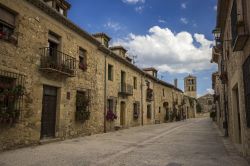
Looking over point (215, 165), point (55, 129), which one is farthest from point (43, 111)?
point (215, 165)

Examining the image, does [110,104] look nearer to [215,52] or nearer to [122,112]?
[122,112]

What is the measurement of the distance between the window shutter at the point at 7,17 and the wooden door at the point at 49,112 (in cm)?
296

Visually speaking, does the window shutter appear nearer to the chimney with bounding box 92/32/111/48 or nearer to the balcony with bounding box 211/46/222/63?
the chimney with bounding box 92/32/111/48

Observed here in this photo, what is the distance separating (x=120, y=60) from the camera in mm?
17984

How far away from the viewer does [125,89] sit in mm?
18703

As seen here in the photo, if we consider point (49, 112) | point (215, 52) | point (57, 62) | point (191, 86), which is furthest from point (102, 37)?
point (191, 86)

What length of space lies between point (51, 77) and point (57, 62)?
2.30 feet

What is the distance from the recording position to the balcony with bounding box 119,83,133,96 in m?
18.1

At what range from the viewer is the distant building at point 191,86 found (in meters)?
69.6

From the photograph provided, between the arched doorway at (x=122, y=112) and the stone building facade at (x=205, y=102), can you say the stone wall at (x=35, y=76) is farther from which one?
the stone building facade at (x=205, y=102)

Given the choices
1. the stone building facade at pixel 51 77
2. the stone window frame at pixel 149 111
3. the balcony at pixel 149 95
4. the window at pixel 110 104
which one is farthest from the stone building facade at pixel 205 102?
the window at pixel 110 104

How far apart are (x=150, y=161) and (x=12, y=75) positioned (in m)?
5.47

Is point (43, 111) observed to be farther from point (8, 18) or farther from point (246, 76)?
point (246, 76)

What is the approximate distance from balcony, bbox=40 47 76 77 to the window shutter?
161cm
